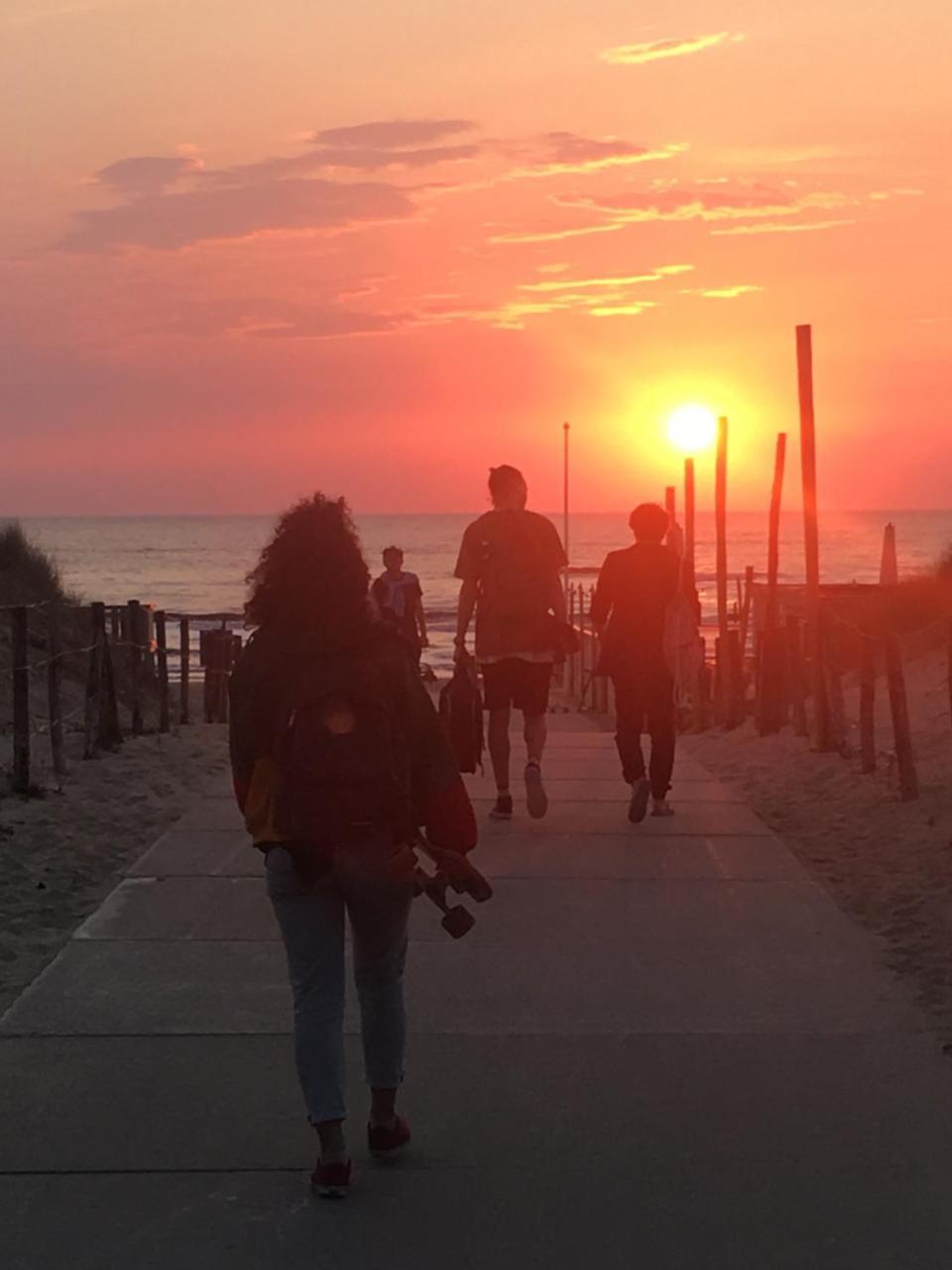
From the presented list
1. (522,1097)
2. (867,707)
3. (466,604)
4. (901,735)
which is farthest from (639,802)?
(522,1097)

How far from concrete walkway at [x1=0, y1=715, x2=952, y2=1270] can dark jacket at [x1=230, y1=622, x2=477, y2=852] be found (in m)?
0.88

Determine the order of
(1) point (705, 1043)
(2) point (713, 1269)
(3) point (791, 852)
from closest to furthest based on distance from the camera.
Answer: (2) point (713, 1269) → (1) point (705, 1043) → (3) point (791, 852)

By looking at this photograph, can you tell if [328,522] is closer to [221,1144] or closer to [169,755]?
[221,1144]

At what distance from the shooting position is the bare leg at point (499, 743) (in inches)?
394

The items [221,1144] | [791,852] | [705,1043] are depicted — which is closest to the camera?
[221,1144]

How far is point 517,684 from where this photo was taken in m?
9.83

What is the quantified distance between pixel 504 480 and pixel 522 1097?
5143 millimetres

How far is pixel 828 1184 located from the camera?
14.6ft

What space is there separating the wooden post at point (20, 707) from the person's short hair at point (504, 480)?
10.7 ft

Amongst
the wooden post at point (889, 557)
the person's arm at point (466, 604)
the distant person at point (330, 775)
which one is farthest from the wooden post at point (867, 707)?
the wooden post at point (889, 557)

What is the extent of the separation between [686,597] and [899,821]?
1.77 m

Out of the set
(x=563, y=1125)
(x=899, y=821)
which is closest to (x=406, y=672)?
(x=563, y=1125)

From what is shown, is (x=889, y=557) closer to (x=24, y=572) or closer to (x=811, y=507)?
(x=811, y=507)

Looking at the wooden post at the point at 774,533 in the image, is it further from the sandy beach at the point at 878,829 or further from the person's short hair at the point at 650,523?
the person's short hair at the point at 650,523
